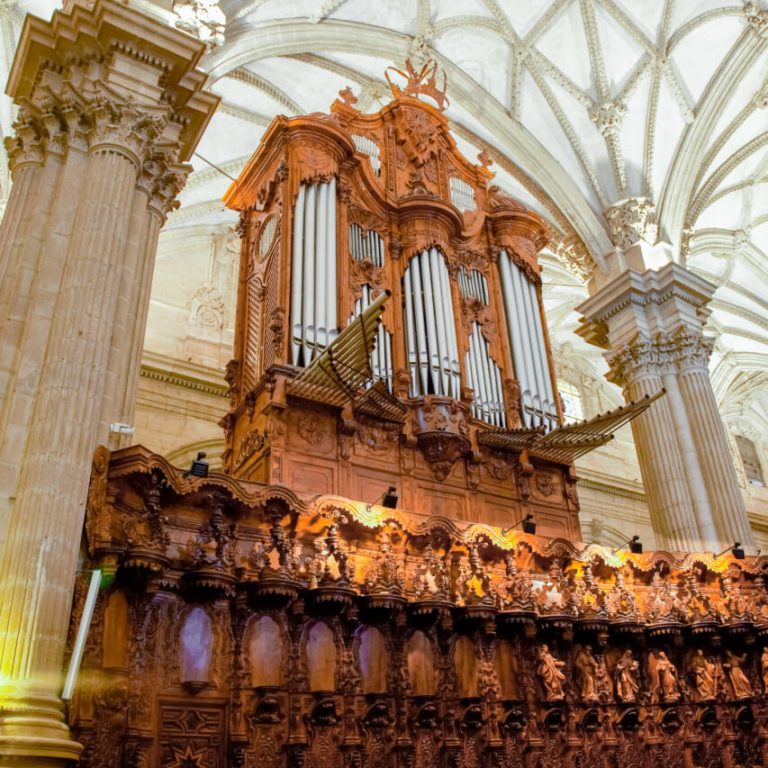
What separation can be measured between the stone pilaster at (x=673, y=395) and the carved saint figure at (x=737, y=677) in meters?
2.31

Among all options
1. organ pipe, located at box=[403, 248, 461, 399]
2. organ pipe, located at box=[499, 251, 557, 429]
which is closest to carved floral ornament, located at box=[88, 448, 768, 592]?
organ pipe, located at box=[499, 251, 557, 429]

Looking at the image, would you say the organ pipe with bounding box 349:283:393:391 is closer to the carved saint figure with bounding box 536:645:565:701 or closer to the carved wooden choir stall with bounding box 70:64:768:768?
the carved wooden choir stall with bounding box 70:64:768:768

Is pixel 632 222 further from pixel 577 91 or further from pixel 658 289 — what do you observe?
pixel 577 91

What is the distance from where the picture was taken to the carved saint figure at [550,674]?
7941 millimetres

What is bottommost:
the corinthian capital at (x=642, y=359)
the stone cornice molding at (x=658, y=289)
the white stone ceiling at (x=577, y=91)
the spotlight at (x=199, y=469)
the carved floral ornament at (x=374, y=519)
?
the carved floral ornament at (x=374, y=519)

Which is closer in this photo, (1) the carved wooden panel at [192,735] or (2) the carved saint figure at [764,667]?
(1) the carved wooden panel at [192,735]

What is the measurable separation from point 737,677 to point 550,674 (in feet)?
8.99

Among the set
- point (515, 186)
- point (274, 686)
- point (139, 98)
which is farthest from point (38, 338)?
point (515, 186)

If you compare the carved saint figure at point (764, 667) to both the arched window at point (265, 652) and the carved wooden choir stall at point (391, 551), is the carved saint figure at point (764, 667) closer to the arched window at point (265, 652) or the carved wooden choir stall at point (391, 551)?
the carved wooden choir stall at point (391, 551)

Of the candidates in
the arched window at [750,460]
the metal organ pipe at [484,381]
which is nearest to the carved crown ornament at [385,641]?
the metal organ pipe at [484,381]

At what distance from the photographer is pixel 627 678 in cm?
865

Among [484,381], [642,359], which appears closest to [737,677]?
[484,381]

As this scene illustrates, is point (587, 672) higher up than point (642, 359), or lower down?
lower down

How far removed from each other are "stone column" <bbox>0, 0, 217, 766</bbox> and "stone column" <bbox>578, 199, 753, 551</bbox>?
26.3ft
